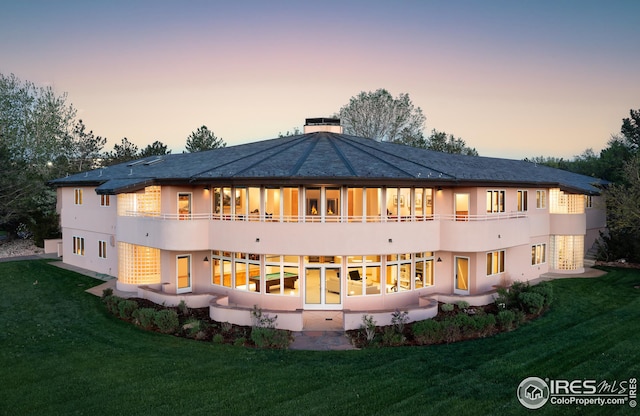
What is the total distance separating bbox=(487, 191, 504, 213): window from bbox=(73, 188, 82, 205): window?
85.5 ft

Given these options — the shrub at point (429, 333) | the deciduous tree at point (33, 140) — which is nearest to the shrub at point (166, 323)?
the shrub at point (429, 333)

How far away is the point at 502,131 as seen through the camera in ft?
181

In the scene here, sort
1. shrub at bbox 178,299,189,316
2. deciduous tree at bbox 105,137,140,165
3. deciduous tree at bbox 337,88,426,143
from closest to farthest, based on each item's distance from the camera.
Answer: shrub at bbox 178,299,189,316 → deciduous tree at bbox 337,88,426,143 → deciduous tree at bbox 105,137,140,165

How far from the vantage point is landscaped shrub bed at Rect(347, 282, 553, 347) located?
1512cm

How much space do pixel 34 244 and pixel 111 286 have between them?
1882 cm

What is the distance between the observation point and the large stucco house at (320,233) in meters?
18.1

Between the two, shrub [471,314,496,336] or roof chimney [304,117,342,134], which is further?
roof chimney [304,117,342,134]

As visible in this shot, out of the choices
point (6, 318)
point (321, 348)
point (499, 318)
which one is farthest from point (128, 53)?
point (499, 318)

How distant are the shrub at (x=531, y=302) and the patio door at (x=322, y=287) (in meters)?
7.97

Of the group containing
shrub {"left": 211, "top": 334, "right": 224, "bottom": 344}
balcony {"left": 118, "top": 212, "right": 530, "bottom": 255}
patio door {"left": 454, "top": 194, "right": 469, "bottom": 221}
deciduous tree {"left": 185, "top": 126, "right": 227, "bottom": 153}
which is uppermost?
deciduous tree {"left": 185, "top": 126, "right": 227, "bottom": 153}

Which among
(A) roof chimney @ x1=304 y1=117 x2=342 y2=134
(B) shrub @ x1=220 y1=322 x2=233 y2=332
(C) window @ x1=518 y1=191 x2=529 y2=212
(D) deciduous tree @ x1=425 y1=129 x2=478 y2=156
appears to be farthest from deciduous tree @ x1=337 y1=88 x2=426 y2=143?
(B) shrub @ x1=220 y1=322 x2=233 y2=332

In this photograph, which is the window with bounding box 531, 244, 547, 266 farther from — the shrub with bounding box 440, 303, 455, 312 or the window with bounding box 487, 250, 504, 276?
the shrub with bounding box 440, 303, 455, 312

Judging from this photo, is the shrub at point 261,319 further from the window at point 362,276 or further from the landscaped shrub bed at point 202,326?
the window at point 362,276

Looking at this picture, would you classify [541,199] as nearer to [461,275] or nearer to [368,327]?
[461,275]
